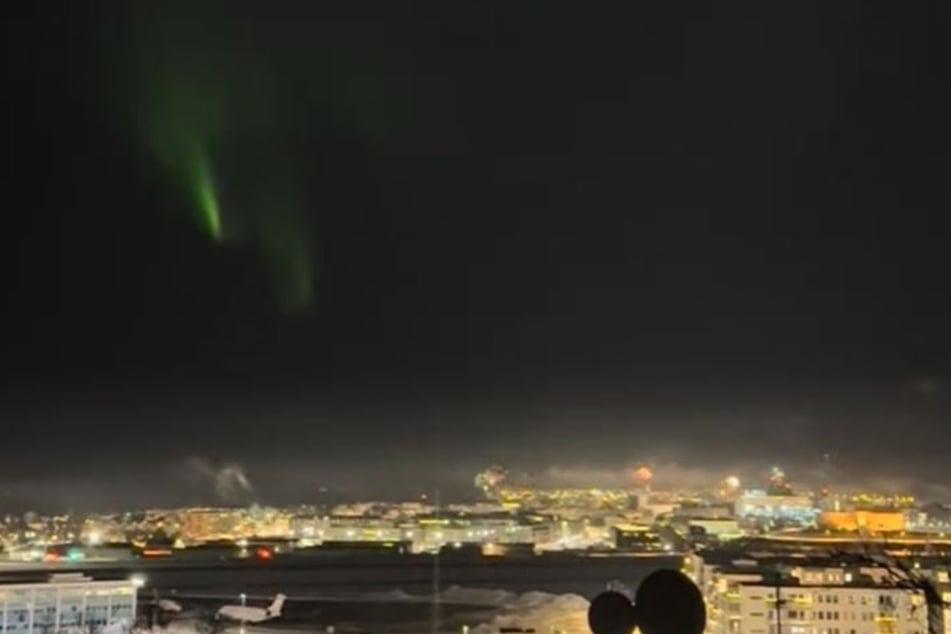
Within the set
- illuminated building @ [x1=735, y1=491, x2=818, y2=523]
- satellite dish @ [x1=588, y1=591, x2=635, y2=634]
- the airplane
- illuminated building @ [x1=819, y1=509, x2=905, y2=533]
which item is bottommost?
satellite dish @ [x1=588, y1=591, x2=635, y2=634]

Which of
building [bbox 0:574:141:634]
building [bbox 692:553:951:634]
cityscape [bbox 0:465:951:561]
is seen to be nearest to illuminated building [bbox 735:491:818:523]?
cityscape [bbox 0:465:951:561]

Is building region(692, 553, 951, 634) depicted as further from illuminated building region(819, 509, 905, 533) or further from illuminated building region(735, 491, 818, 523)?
illuminated building region(735, 491, 818, 523)

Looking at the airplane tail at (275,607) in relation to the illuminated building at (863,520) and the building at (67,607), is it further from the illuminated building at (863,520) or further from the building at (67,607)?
the illuminated building at (863,520)

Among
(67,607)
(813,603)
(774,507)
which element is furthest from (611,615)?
(774,507)

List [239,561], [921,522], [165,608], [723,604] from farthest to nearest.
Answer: [239,561], [921,522], [165,608], [723,604]

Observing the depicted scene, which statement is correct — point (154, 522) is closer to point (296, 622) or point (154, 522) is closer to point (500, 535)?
point (500, 535)

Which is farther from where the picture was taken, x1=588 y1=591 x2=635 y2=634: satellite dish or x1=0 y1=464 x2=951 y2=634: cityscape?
x1=0 y1=464 x2=951 y2=634: cityscape

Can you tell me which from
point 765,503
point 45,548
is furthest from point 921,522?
point 45,548
